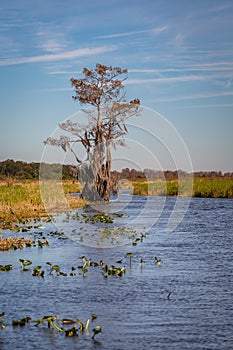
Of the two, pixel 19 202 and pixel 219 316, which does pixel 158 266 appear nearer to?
pixel 219 316

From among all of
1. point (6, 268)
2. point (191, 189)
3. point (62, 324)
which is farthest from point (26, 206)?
point (191, 189)

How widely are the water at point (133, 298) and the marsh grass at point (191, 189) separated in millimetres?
29200

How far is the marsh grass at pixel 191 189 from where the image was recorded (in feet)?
153

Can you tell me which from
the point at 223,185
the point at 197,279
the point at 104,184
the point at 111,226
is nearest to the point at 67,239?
the point at 111,226

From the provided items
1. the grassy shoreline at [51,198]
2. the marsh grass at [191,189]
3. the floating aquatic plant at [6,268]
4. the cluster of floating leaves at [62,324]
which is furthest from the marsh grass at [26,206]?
the marsh grass at [191,189]

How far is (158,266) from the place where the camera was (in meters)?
14.3

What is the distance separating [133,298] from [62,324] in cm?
210

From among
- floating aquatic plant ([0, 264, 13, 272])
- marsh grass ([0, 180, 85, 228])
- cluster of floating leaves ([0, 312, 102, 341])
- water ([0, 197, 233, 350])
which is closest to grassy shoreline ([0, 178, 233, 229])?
marsh grass ([0, 180, 85, 228])

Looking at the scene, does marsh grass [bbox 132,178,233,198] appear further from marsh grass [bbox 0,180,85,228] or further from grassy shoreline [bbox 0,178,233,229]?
marsh grass [bbox 0,180,85,228]

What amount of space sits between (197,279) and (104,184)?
91.2ft

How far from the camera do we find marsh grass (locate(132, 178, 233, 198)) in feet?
153

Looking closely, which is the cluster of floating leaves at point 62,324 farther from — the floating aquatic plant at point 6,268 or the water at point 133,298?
the floating aquatic plant at point 6,268

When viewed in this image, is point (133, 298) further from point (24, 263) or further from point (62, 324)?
point (24, 263)

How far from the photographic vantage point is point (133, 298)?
1109cm
